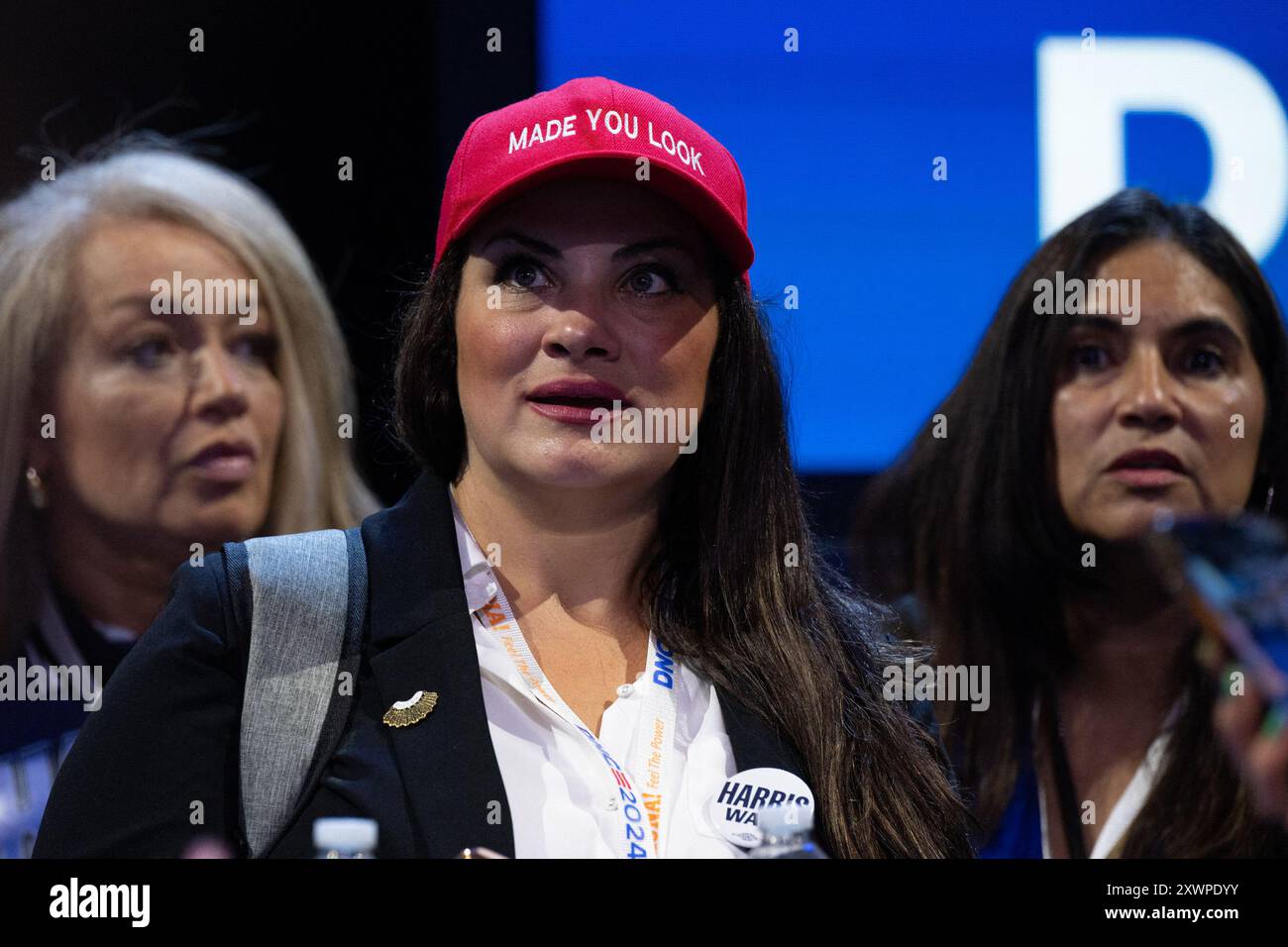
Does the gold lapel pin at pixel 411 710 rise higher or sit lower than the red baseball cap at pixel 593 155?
lower

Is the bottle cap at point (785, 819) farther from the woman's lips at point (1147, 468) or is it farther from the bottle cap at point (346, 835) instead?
the woman's lips at point (1147, 468)

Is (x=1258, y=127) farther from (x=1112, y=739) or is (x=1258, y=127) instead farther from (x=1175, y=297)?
(x=1112, y=739)

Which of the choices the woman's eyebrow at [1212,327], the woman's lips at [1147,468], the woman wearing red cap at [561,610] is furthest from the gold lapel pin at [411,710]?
the woman's eyebrow at [1212,327]

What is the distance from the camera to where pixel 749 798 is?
2.02 metres

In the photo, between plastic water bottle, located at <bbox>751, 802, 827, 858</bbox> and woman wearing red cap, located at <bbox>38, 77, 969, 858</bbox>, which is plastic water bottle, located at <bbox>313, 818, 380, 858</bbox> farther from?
plastic water bottle, located at <bbox>751, 802, 827, 858</bbox>

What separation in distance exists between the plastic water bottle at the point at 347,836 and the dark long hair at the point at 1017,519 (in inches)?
56.1

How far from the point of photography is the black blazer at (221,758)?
1.86m

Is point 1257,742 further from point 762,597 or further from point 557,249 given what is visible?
point 557,249

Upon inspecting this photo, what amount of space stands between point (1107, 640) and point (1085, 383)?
0.55m

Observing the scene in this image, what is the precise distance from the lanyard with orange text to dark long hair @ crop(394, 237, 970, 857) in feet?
0.26

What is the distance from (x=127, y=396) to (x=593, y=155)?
1.09 meters

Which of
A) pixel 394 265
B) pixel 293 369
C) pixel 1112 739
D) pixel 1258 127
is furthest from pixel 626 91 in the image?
pixel 1112 739

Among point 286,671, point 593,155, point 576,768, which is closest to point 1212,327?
point 593,155
